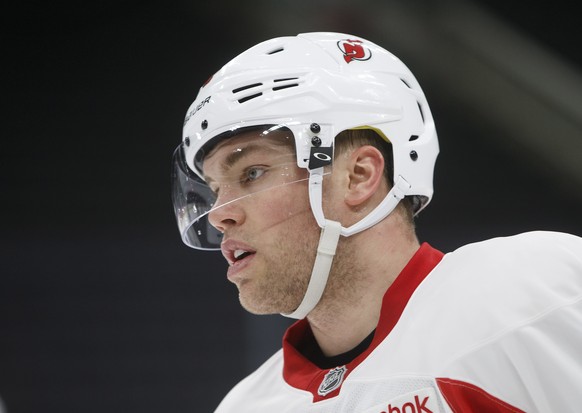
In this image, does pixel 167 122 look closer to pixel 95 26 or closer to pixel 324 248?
pixel 95 26

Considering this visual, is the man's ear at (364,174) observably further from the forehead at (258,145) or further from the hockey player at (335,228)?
the forehead at (258,145)

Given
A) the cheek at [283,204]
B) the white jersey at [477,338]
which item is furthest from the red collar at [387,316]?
the cheek at [283,204]

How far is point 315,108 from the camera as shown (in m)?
1.52

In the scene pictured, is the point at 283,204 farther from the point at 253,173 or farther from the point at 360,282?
the point at 360,282

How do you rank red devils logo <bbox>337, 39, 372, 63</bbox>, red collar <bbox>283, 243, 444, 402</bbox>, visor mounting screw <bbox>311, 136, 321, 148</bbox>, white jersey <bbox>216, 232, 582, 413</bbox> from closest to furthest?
1. white jersey <bbox>216, 232, 582, 413</bbox>
2. red collar <bbox>283, 243, 444, 402</bbox>
3. visor mounting screw <bbox>311, 136, 321, 148</bbox>
4. red devils logo <bbox>337, 39, 372, 63</bbox>

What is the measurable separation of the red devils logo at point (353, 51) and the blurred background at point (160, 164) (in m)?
1.37

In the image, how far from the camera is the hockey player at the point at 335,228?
4.26 ft

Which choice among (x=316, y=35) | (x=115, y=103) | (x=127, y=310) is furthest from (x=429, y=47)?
(x=316, y=35)

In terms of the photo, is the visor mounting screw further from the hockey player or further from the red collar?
the red collar

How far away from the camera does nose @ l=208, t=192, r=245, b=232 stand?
1516mm

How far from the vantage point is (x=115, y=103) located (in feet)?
12.0

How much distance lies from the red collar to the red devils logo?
0.42 meters

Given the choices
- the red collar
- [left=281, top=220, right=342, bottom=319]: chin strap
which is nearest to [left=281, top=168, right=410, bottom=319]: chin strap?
[left=281, top=220, right=342, bottom=319]: chin strap

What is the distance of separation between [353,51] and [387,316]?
0.57 metres
